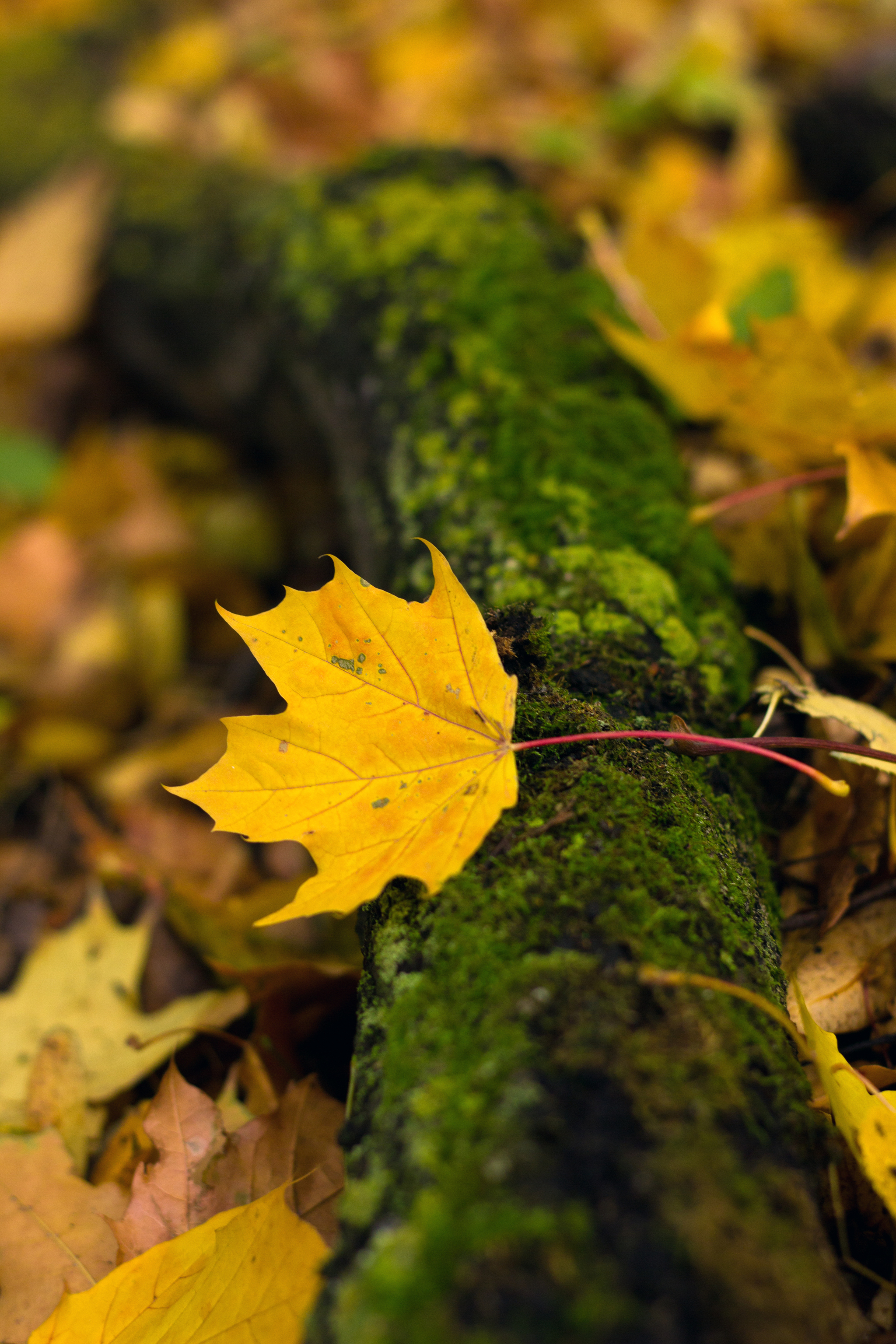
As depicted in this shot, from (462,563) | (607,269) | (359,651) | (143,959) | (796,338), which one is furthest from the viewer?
(607,269)

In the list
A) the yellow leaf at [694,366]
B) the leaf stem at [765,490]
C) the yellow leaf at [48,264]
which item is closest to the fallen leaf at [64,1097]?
the leaf stem at [765,490]

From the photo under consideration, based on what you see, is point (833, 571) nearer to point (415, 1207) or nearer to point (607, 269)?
point (607, 269)

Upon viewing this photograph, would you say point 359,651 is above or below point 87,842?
above

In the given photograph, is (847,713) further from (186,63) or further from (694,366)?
(186,63)

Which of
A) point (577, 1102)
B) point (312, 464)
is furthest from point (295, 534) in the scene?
point (577, 1102)

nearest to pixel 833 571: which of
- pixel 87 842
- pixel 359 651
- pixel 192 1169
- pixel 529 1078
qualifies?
pixel 359 651

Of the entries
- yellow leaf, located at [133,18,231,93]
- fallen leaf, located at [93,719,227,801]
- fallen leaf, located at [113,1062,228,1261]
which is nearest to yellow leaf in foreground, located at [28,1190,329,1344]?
fallen leaf, located at [113,1062,228,1261]

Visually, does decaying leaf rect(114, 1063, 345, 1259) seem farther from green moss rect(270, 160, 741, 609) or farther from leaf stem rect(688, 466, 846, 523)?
leaf stem rect(688, 466, 846, 523)

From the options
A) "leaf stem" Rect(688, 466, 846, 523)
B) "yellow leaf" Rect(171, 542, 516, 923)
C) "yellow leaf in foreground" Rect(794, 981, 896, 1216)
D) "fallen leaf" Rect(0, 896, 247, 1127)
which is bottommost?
"fallen leaf" Rect(0, 896, 247, 1127)

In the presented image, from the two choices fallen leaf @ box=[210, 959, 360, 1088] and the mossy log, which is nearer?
the mossy log
